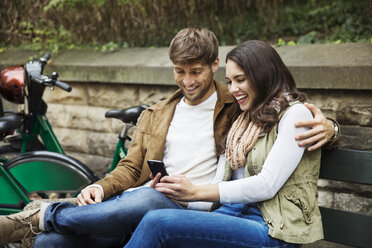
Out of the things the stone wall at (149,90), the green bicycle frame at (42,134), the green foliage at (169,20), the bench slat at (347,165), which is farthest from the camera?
the green foliage at (169,20)

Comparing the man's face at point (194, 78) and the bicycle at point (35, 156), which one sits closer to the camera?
the man's face at point (194, 78)

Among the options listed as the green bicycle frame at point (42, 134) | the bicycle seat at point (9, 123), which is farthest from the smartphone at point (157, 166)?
the green bicycle frame at point (42, 134)

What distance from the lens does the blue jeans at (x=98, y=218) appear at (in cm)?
222

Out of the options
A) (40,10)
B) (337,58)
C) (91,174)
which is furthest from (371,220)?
(40,10)

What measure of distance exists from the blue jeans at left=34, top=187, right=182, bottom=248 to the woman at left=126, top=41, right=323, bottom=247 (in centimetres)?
12

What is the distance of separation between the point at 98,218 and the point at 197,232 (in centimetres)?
52

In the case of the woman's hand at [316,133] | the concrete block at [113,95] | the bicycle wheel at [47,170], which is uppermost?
the woman's hand at [316,133]

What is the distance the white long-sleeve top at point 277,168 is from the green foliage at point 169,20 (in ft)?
7.80

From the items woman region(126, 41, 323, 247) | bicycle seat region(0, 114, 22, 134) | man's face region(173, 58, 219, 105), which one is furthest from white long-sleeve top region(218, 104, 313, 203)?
bicycle seat region(0, 114, 22, 134)

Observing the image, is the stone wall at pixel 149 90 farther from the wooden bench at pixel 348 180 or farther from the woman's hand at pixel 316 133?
the woman's hand at pixel 316 133

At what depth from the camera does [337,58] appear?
127 inches

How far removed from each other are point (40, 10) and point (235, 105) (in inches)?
138

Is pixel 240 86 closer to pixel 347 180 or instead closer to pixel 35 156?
pixel 347 180

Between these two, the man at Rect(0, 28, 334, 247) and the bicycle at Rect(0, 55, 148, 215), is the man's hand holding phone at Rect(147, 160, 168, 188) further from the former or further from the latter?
the bicycle at Rect(0, 55, 148, 215)
